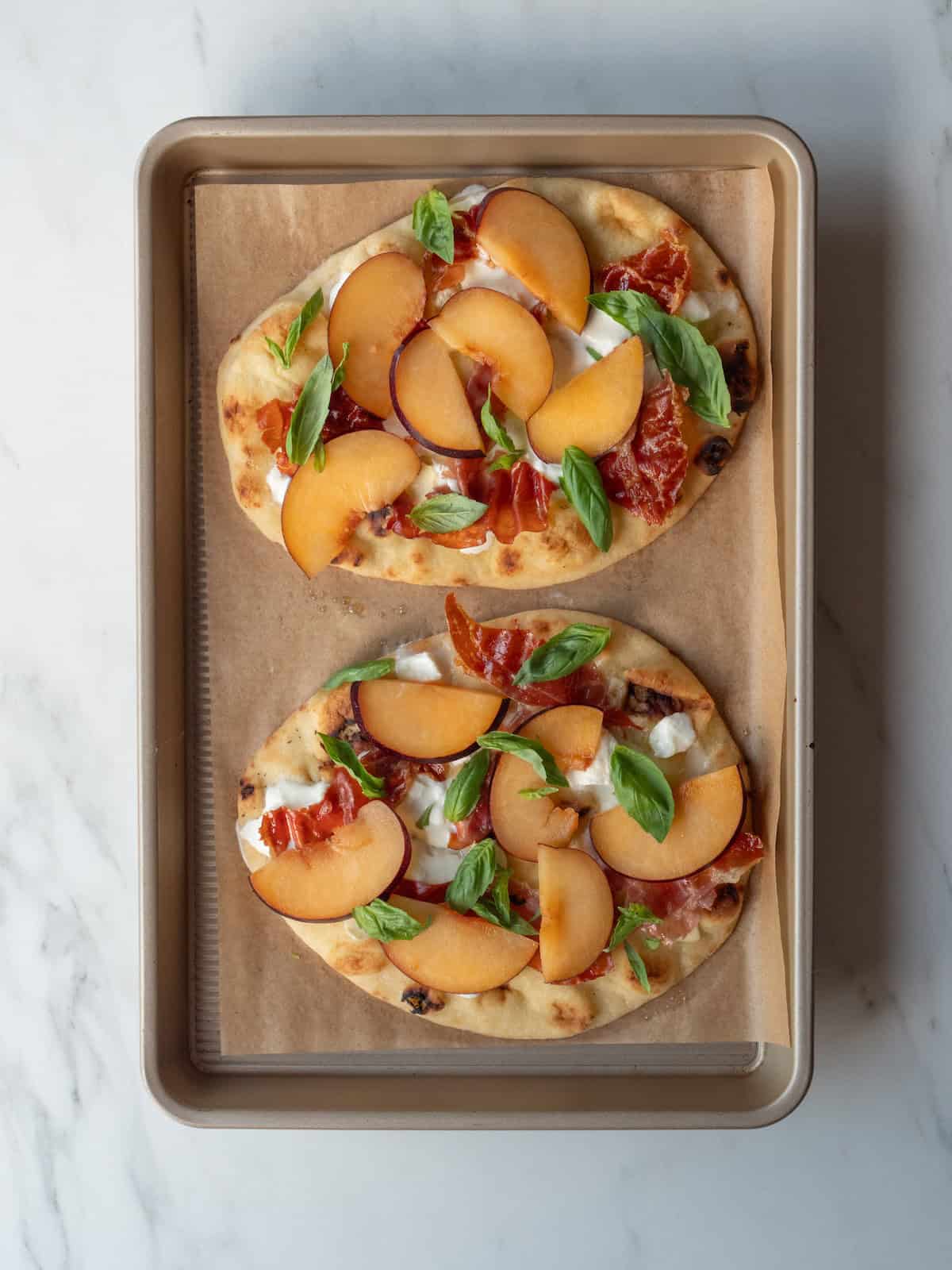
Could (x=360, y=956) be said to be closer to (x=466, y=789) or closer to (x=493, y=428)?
(x=466, y=789)

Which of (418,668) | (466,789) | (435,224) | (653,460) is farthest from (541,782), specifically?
(435,224)

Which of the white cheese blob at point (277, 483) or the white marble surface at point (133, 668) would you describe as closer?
the white cheese blob at point (277, 483)

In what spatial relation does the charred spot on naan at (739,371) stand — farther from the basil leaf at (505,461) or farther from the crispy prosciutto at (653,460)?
the basil leaf at (505,461)

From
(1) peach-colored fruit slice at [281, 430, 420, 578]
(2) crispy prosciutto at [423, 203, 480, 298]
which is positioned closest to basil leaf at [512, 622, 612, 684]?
(1) peach-colored fruit slice at [281, 430, 420, 578]

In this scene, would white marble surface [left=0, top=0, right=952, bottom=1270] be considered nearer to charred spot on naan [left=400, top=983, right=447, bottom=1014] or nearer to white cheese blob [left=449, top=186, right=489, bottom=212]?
white cheese blob [left=449, top=186, right=489, bottom=212]

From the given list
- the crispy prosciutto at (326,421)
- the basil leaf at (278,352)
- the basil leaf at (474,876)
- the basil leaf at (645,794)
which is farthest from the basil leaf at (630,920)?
the basil leaf at (278,352)

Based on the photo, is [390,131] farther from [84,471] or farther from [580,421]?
[84,471]

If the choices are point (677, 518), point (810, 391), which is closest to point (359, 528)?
point (677, 518)
